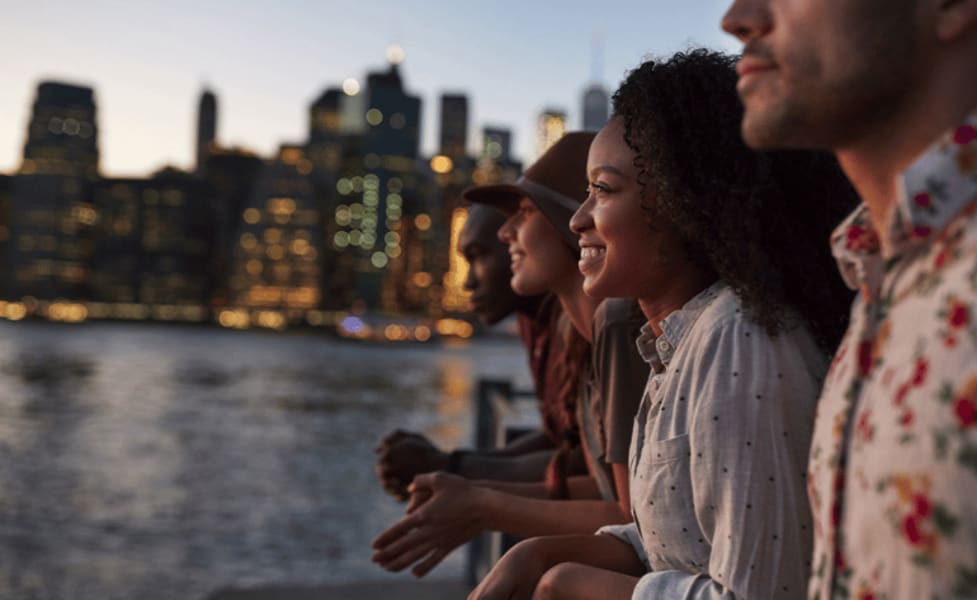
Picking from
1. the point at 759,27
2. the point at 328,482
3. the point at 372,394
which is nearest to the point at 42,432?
the point at 328,482

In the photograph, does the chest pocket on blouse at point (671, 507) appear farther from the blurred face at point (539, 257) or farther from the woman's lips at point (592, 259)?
the blurred face at point (539, 257)

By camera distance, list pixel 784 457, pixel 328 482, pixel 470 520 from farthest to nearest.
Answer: pixel 328 482, pixel 470 520, pixel 784 457

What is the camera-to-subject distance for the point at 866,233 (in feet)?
4.23

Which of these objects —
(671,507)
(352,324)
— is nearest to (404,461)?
Result: (671,507)

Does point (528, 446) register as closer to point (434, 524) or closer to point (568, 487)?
point (568, 487)

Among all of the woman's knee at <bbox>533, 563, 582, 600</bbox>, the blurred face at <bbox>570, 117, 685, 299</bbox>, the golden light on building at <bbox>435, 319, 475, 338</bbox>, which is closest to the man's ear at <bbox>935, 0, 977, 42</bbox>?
the blurred face at <bbox>570, 117, 685, 299</bbox>

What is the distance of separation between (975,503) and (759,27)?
65 cm

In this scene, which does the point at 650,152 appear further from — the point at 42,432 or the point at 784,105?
the point at 42,432

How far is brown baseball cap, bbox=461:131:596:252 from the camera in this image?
3.15 m

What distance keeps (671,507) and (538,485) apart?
4.85 feet

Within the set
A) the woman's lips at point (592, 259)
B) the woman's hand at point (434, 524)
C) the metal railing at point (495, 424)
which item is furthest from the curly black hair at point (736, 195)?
the metal railing at point (495, 424)

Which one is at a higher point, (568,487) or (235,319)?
(568,487)

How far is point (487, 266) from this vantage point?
14.4ft

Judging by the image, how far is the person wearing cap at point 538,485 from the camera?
2.60 metres
